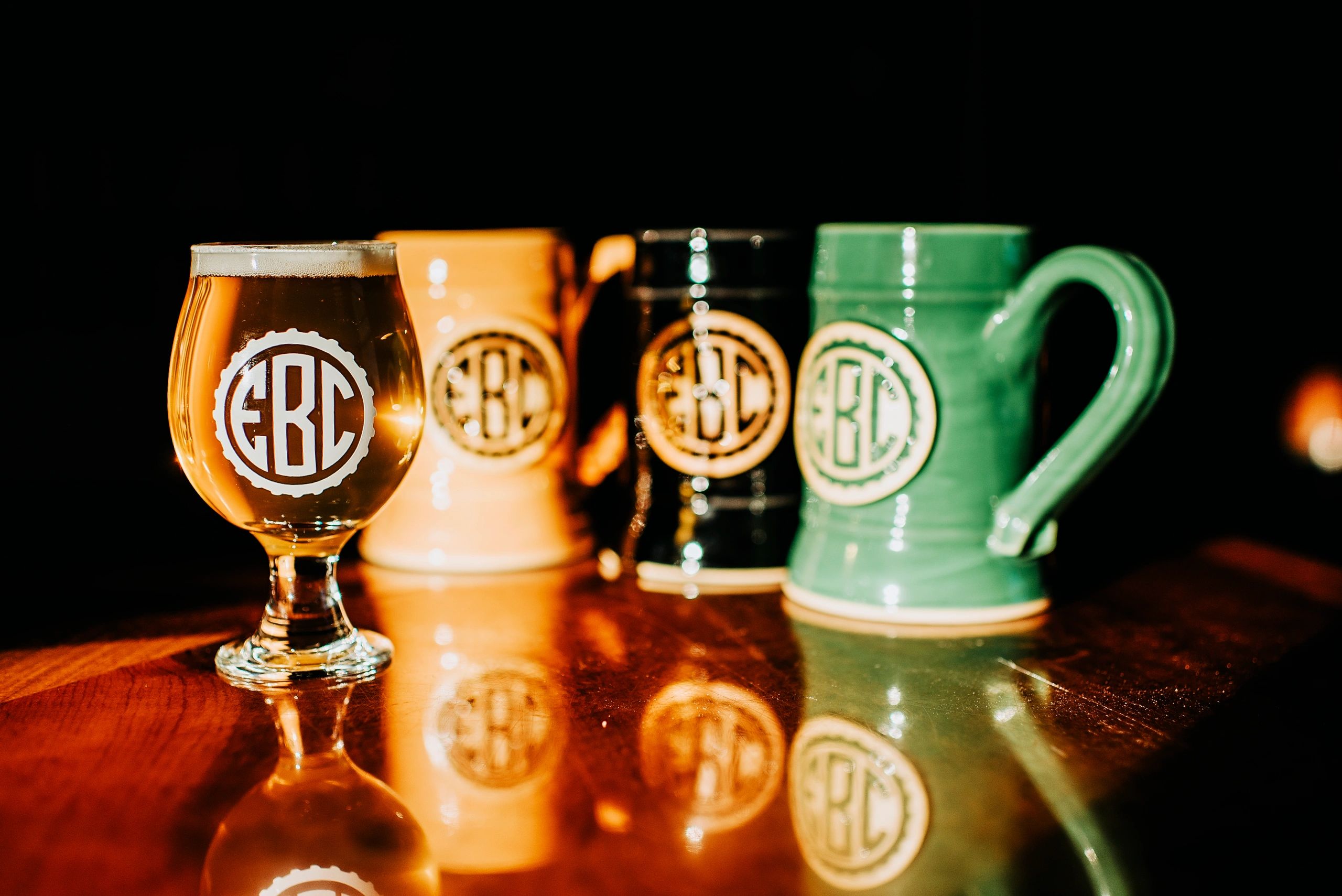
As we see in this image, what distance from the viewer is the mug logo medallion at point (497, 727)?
1.96 ft

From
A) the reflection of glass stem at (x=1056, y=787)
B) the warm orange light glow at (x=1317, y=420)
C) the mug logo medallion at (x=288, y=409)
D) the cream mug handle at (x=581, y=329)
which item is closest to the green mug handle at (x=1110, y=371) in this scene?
the reflection of glass stem at (x=1056, y=787)

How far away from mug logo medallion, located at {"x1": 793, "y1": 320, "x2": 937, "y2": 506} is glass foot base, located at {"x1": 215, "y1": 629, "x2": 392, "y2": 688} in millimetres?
313

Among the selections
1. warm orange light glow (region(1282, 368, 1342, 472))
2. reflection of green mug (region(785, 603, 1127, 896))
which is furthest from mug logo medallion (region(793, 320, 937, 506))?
warm orange light glow (region(1282, 368, 1342, 472))

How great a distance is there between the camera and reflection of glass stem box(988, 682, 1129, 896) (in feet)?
1.60

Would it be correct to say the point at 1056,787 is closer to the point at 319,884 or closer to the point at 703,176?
the point at 319,884

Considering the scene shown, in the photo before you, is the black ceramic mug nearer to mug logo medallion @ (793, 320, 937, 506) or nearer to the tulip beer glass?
mug logo medallion @ (793, 320, 937, 506)

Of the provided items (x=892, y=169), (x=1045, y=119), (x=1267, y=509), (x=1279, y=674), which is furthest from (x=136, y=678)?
(x=1267, y=509)

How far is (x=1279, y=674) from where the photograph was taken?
0.74 m

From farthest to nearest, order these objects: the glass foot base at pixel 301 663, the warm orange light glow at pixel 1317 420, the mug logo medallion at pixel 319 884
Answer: the warm orange light glow at pixel 1317 420 < the glass foot base at pixel 301 663 < the mug logo medallion at pixel 319 884

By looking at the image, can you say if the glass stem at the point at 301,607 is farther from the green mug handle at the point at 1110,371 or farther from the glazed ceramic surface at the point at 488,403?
the green mug handle at the point at 1110,371

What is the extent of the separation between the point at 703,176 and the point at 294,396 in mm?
613

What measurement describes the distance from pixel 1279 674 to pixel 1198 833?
259 millimetres

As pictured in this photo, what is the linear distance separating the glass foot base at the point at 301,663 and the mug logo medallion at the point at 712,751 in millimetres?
177

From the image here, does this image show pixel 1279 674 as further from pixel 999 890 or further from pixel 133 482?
pixel 133 482
